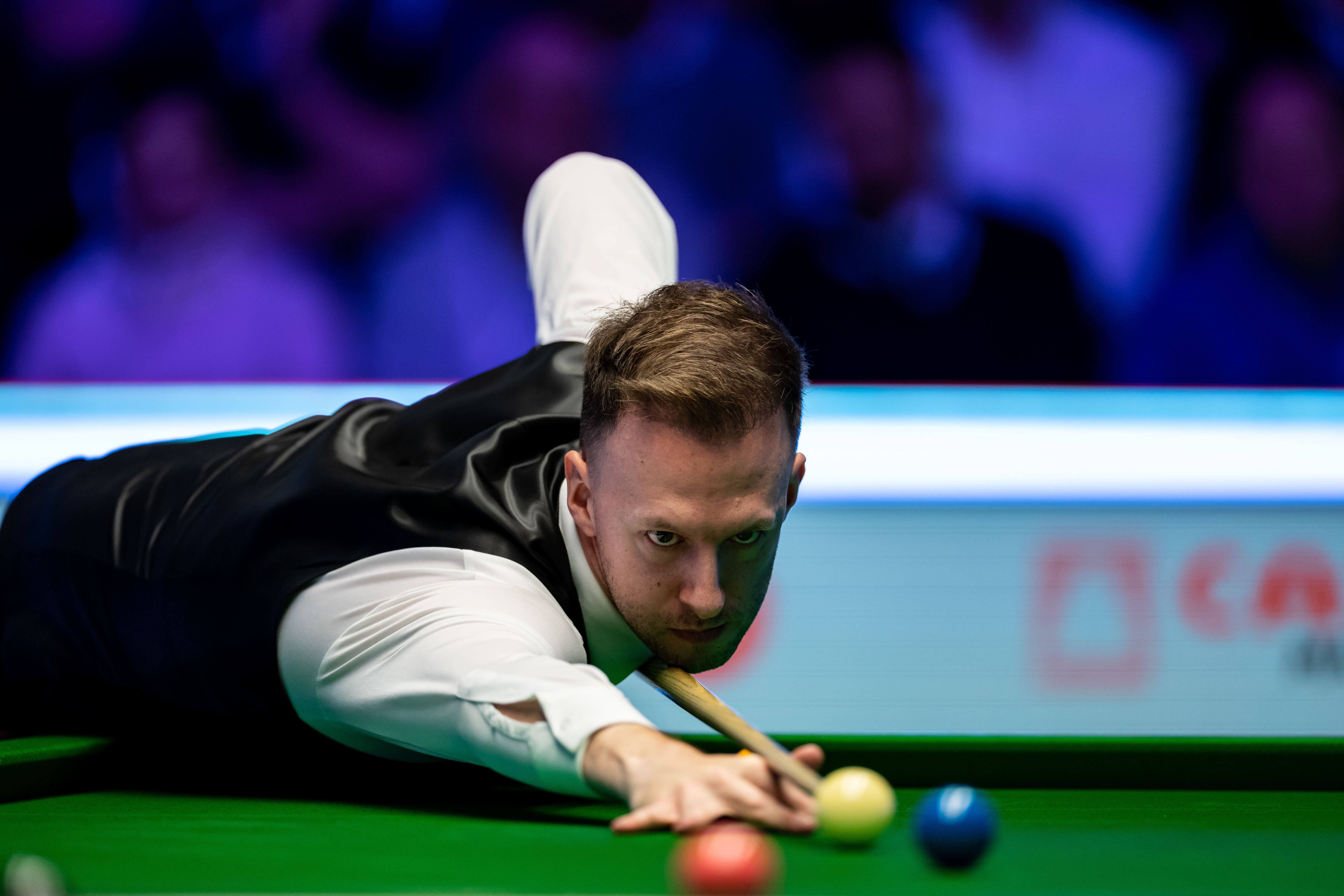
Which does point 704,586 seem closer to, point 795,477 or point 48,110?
point 795,477

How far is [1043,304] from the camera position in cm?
586

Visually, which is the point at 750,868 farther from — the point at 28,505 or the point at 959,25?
the point at 959,25

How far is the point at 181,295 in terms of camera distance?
588cm

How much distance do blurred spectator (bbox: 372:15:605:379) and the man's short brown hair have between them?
3.73 meters

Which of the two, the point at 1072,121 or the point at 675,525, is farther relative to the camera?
the point at 1072,121

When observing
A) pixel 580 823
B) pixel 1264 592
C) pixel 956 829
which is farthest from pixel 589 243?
pixel 1264 592

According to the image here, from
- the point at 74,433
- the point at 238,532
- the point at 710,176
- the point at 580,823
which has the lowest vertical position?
the point at 580,823

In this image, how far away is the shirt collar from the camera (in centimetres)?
215

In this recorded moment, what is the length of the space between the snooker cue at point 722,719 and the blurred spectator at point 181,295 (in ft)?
13.1

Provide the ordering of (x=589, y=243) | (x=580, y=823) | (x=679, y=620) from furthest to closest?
(x=589, y=243) < (x=679, y=620) < (x=580, y=823)

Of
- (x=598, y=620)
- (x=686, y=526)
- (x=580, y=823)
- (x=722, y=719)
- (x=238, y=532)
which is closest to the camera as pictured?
(x=580, y=823)

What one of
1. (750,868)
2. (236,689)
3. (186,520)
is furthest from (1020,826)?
(186,520)

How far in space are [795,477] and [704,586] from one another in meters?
0.32

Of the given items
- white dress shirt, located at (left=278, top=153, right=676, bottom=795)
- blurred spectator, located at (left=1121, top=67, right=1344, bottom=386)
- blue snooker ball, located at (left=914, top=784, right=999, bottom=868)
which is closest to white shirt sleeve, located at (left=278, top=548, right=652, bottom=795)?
white dress shirt, located at (left=278, top=153, right=676, bottom=795)
